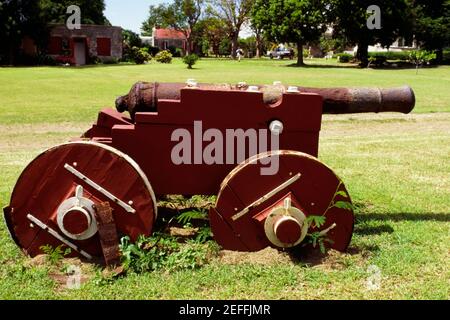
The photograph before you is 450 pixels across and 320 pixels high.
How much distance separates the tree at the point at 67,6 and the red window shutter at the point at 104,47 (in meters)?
3.97

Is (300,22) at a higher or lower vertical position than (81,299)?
higher

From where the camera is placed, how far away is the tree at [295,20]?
4812cm

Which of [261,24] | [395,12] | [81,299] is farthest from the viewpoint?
[261,24]

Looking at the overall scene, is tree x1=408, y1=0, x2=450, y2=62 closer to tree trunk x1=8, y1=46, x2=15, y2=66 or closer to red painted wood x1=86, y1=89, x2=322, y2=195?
tree trunk x1=8, y1=46, x2=15, y2=66

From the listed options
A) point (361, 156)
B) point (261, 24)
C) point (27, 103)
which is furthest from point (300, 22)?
point (361, 156)

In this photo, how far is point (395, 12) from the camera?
156 ft

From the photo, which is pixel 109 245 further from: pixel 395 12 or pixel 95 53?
pixel 95 53

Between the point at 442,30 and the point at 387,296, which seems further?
the point at 442,30

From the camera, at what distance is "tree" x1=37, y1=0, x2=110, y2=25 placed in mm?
47500

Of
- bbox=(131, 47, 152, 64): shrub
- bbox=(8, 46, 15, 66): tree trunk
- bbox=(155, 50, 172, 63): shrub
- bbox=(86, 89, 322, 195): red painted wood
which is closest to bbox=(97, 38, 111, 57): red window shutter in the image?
bbox=(131, 47, 152, 64): shrub

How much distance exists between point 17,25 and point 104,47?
11.7 meters

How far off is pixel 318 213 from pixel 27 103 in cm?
1633

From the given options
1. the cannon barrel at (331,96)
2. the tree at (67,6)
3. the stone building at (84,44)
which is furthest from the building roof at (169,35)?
the cannon barrel at (331,96)

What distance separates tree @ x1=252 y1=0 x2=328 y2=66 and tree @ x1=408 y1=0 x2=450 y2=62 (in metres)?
8.97
